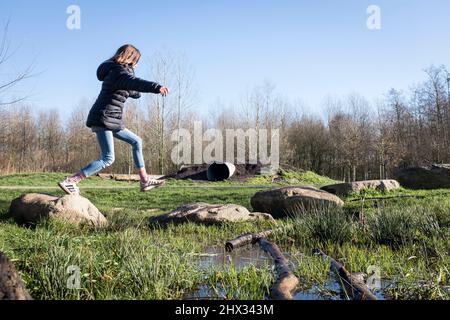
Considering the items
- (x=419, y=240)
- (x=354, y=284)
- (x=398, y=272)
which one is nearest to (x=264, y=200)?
(x=419, y=240)

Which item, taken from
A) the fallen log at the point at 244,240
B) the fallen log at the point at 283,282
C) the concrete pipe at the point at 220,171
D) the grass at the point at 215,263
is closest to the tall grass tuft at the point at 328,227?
the grass at the point at 215,263

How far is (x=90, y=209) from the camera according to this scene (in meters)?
8.25

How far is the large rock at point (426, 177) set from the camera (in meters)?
18.1

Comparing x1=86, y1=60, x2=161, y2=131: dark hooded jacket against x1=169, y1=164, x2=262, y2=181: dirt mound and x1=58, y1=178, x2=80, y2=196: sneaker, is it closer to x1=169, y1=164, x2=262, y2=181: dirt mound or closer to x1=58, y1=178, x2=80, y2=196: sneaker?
x1=58, y1=178, x2=80, y2=196: sneaker

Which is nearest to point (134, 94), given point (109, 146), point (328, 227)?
point (109, 146)

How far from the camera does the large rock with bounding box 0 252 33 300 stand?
2322 millimetres

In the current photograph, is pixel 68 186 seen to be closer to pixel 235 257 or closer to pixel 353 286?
pixel 235 257

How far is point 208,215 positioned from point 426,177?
1314cm

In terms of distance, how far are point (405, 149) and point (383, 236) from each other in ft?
94.5

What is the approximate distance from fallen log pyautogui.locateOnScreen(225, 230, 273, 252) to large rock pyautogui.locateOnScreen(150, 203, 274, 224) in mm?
2069

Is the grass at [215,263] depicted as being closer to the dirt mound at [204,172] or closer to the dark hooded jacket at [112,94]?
the dark hooded jacket at [112,94]

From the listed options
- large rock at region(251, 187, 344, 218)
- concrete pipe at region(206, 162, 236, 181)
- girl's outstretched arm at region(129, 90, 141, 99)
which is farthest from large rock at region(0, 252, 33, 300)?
concrete pipe at region(206, 162, 236, 181)

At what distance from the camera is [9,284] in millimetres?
2361
